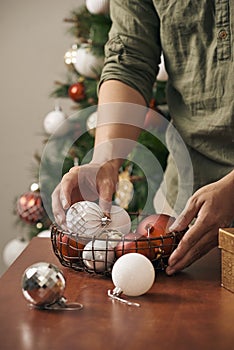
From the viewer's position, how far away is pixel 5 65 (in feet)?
11.0

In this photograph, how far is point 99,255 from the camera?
3.71 feet

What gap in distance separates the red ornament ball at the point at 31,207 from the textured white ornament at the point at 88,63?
0.54 meters

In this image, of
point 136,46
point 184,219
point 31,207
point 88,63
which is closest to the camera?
point 184,219

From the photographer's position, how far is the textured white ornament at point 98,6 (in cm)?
253

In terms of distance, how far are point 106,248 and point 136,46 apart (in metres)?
0.67

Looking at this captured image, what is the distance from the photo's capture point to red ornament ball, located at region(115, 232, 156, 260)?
1.13 metres

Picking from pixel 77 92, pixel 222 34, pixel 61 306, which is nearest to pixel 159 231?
pixel 61 306

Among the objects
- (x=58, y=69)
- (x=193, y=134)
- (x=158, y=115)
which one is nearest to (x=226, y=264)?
(x=193, y=134)

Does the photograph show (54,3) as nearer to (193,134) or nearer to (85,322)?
(193,134)

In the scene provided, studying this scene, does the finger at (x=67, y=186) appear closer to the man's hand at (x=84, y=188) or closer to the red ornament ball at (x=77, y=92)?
the man's hand at (x=84, y=188)

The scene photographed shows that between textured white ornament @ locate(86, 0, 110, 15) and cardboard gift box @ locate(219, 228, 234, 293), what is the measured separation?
1599mm

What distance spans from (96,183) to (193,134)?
0.34m

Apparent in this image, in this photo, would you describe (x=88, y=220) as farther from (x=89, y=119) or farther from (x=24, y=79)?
(x=24, y=79)

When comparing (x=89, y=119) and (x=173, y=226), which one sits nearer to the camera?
(x=173, y=226)
